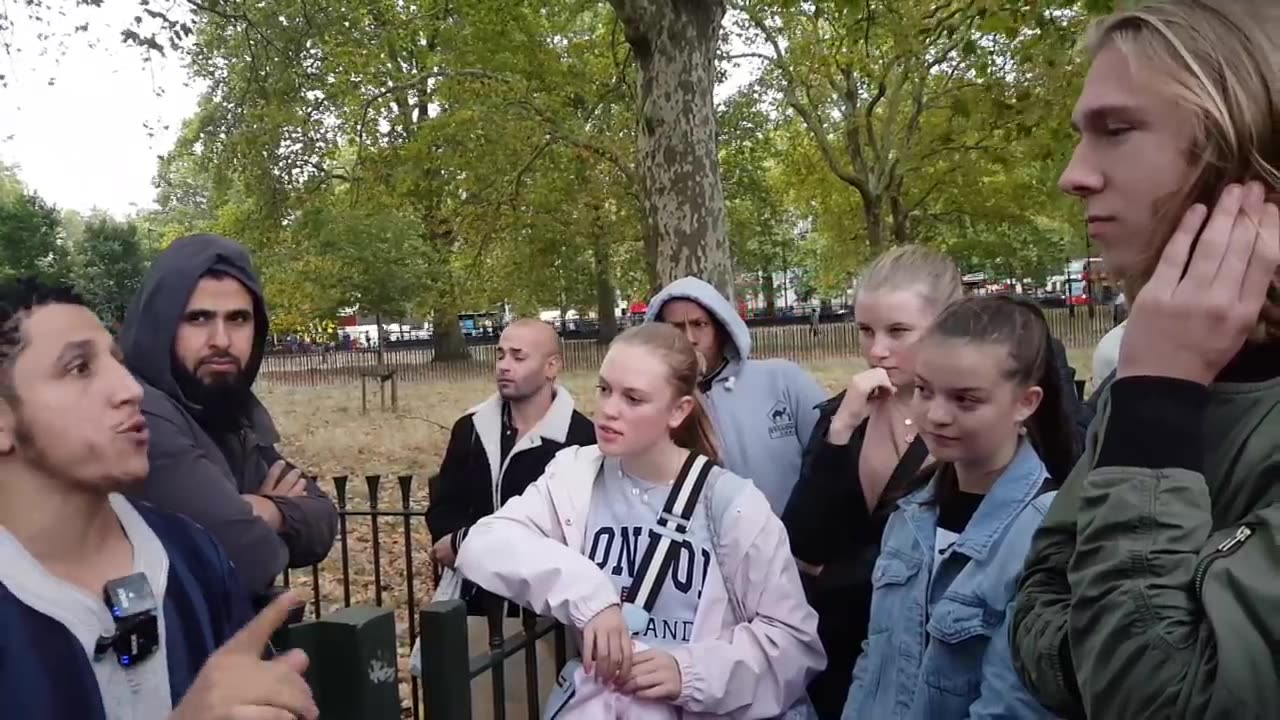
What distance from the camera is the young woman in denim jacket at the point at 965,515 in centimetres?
187

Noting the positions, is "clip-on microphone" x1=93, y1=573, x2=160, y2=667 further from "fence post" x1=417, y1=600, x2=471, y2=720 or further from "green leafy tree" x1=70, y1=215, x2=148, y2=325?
"green leafy tree" x1=70, y1=215, x2=148, y2=325

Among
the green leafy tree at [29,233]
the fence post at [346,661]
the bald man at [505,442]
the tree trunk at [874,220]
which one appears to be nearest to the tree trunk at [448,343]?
the green leafy tree at [29,233]

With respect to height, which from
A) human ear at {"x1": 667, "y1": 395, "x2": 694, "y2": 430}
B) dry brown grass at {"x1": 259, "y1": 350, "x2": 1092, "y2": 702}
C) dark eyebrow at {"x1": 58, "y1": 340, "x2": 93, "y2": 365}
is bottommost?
dry brown grass at {"x1": 259, "y1": 350, "x2": 1092, "y2": 702}

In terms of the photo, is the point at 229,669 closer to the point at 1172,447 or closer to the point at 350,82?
the point at 1172,447

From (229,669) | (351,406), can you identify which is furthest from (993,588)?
(351,406)

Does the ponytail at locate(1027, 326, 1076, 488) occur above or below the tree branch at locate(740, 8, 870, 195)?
below

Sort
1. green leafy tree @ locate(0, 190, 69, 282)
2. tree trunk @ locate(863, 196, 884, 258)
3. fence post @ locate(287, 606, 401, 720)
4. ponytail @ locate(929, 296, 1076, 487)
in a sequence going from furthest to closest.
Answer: green leafy tree @ locate(0, 190, 69, 282), tree trunk @ locate(863, 196, 884, 258), ponytail @ locate(929, 296, 1076, 487), fence post @ locate(287, 606, 401, 720)

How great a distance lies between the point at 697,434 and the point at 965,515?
90 cm

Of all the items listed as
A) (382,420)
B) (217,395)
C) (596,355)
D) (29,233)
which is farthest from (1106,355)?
(29,233)

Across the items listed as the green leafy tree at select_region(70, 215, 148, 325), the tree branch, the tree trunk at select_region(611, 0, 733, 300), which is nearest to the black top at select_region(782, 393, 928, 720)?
the tree trunk at select_region(611, 0, 733, 300)

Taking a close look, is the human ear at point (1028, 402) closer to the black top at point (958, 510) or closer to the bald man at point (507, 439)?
the black top at point (958, 510)

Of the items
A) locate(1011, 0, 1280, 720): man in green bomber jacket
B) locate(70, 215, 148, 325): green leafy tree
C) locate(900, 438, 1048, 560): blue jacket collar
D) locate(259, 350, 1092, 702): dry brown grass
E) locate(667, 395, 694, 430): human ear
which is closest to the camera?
locate(1011, 0, 1280, 720): man in green bomber jacket

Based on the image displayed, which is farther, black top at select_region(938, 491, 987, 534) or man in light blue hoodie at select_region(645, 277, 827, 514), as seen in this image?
man in light blue hoodie at select_region(645, 277, 827, 514)

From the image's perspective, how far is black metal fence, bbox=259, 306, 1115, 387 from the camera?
953 inches
